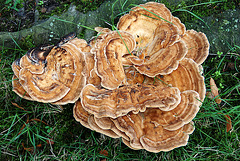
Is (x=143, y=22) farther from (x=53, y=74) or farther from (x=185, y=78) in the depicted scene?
(x=53, y=74)

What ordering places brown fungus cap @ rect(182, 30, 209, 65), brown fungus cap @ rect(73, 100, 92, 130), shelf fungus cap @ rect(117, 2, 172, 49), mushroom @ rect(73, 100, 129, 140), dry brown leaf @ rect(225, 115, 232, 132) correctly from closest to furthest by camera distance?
mushroom @ rect(73, 100, 129, 140), brown fungus cap @ rect(73, 100, 92, 130), brown fungus cap @ rect(182, 30, 209, 65), shelf fungus cap @ rect(117, 2, 172, 49), dry brown leaf @ rect(225, 115, 232, 132)

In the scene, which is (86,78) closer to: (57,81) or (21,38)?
(57,81)

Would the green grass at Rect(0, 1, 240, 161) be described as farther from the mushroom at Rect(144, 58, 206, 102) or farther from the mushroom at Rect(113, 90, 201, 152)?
the mushroom at Rect(113, 90, 201, 152)

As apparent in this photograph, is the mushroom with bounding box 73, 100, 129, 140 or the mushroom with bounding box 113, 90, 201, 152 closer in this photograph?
the mushroom with bounding box 113, 90, 201, 152

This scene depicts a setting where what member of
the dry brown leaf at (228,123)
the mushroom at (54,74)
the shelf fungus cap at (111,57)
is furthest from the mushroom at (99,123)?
the dry brown leaf at (228,123)

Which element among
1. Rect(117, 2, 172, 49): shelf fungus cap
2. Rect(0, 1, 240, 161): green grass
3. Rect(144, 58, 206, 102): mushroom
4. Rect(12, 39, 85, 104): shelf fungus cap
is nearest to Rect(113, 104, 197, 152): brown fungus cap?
Rect(144, 58, 206, 102): mushroom

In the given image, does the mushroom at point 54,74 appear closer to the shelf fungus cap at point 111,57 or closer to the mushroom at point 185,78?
the shelf fungus cap at point 111,57

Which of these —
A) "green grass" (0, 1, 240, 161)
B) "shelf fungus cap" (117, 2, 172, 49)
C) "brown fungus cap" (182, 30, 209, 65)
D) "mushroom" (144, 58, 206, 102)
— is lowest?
"green grass" (0, 1, 240, 161)

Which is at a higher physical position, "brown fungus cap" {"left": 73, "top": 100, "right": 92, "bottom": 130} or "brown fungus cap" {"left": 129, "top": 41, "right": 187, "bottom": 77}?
"brown fungus cap" {"left": 129, "top": 41, "right": 187, "bottom": 77}
